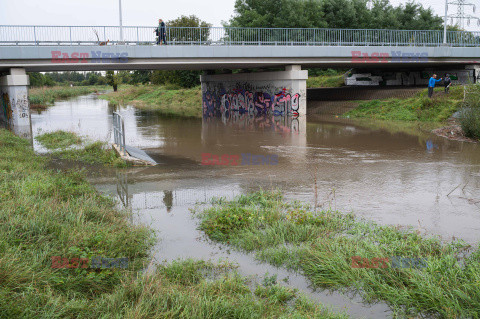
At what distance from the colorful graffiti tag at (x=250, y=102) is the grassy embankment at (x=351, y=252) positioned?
2283 cm

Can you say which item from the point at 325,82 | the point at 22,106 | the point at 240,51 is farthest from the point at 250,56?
the point at 325,82

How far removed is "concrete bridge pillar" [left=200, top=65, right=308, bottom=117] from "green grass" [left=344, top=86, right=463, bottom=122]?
3.88 metres

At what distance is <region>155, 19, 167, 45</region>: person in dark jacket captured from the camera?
24938mm

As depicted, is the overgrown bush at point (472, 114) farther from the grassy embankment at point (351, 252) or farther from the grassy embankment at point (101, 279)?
the grassy embankment at point (101, 279)

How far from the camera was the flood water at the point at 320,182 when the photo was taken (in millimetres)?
6344

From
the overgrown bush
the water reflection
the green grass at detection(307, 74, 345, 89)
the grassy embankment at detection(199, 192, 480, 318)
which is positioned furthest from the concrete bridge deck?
the grassy embankment at detection(199, 192, 480, 318)

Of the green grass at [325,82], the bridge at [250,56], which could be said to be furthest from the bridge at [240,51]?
the green grass at [325,82]

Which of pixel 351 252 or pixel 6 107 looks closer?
pixel 351 252

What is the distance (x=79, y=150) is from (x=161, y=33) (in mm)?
13196

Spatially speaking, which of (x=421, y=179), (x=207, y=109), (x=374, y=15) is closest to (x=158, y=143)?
(x=421, y=179)

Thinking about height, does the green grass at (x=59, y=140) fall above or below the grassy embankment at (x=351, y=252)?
above

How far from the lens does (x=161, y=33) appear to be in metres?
25.2

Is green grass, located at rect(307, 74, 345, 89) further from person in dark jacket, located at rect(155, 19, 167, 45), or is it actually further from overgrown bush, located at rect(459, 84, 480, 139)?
overgrown bush, located at rect(459, 84, 480, 139)

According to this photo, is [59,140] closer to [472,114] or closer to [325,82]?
[472,114]
